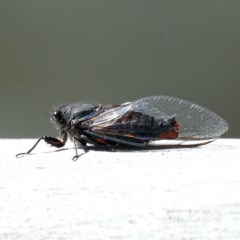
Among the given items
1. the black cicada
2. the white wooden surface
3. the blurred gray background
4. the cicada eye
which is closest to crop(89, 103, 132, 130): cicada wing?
the black cicada

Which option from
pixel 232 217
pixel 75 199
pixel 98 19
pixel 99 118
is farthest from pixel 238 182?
pixel 98 19

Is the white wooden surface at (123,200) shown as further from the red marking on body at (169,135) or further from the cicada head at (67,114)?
the cicada head at (67,114)

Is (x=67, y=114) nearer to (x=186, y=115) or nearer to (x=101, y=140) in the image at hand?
(x=101, y=140)

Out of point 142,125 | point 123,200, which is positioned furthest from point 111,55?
point 123,200

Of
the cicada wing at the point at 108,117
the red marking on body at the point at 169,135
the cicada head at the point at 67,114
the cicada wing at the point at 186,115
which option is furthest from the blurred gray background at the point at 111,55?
the red marking on body at the point at 169,135

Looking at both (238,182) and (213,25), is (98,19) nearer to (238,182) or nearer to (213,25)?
(213,25)

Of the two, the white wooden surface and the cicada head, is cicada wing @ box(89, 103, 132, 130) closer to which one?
the cicada head
